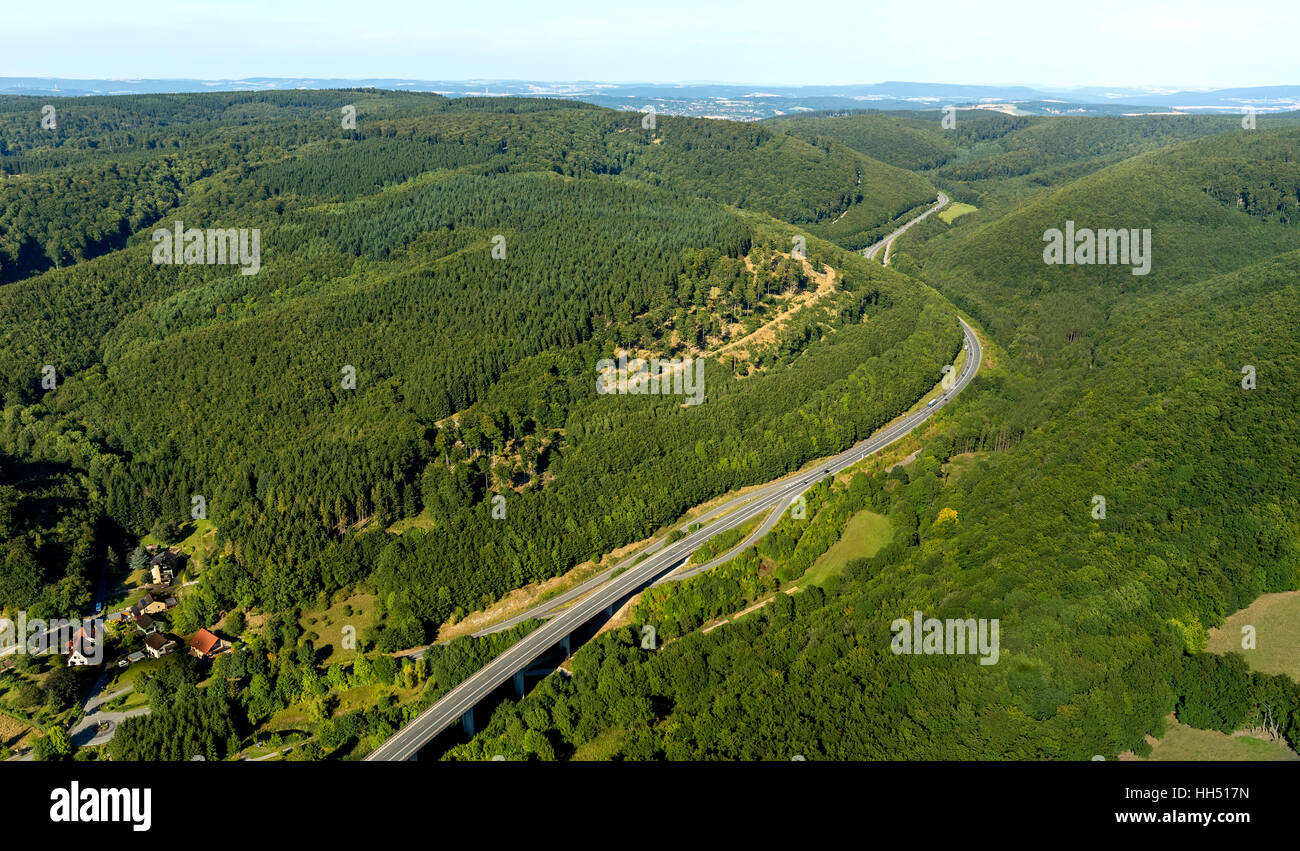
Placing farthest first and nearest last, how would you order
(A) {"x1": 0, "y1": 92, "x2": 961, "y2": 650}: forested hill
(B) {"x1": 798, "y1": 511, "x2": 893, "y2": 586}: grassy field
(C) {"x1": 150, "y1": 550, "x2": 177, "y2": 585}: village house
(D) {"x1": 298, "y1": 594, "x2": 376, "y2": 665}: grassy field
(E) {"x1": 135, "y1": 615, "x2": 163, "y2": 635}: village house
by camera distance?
1. (C) {"x1": 150, "y1": 550, "x2": 177, "y2": 585}: village house
2. (A) {"x1": 0, "y1": 92, "x2": 961, "y2": 650}: forested hill
3. (B) {"x1": 798, "y1": 511, "x2": 893, "y2": 586}: grassy field
4. (E) {"x1": 135, "y1": 615, "x2": 163, "y2": 635}: village house
5. (D) {"x1": 298, "y1": 594, "x2": 376, "y2": 665}: grassy field

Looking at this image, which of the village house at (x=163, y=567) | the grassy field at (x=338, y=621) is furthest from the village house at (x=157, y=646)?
the village house at (x=163, y=567)

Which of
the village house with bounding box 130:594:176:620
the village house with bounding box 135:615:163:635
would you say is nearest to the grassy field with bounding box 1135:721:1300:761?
the village house with bounding box 135:615:163:635

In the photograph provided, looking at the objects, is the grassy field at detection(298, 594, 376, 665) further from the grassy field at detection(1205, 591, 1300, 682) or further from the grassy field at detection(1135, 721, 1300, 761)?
the grassy field at detection(1205, 591, 1300, 682)

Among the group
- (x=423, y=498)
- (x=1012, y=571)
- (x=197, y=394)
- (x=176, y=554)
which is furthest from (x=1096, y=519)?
(x=197, y=394)

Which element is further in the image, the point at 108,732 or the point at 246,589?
the point at 246,589

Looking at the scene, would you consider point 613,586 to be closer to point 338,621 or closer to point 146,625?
point 338,621

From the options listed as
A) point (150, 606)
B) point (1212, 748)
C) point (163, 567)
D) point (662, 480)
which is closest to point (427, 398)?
point (662, 480)

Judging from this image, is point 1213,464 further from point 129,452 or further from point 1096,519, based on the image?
point 129,452
